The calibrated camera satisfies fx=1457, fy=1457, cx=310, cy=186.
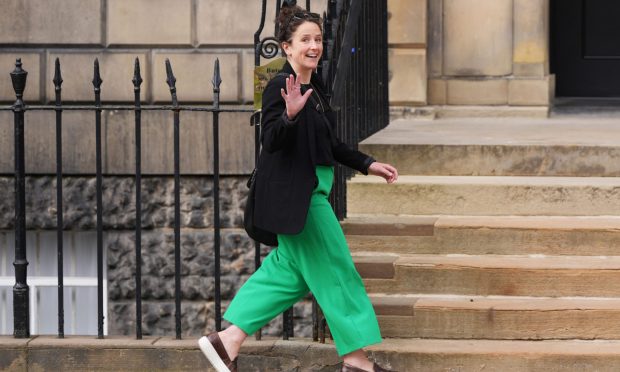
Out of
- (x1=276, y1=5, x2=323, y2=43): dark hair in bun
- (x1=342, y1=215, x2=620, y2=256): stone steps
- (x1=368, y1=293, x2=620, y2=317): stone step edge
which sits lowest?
(x1=368, y1=293, x2=620, y2=317): stone step edge

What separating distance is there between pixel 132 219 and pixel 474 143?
115 inches

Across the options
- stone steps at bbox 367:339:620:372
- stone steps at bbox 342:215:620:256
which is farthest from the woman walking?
stone steps at bbox 342:215:620:256

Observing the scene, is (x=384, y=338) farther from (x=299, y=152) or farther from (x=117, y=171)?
(x=117, y=171)

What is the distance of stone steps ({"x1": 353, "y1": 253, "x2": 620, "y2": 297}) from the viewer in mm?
6996

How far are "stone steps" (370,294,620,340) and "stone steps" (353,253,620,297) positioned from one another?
166 millimetres

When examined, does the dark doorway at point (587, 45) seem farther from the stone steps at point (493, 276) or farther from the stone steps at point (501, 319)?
the stone steps at point (501, 319)

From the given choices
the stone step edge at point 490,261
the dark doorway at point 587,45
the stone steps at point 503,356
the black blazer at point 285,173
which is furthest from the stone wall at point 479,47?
the black blazer at point 285,173

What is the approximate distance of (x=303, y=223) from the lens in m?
5.97

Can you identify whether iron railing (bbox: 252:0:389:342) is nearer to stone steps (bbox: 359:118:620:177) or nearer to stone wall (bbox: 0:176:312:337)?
stone steps (bbox: 359:118:620:177)

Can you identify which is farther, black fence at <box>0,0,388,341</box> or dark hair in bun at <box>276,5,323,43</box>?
black fence at <box>0,0,388,341</box>

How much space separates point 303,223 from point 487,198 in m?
2.07

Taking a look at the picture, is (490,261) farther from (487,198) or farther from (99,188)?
(99,188)

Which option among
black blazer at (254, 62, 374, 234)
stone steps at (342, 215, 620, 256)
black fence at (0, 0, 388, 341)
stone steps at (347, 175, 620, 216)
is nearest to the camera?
black blazer at (254, 62, 374, 234)

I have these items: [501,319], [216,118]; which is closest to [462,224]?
[501,319]
